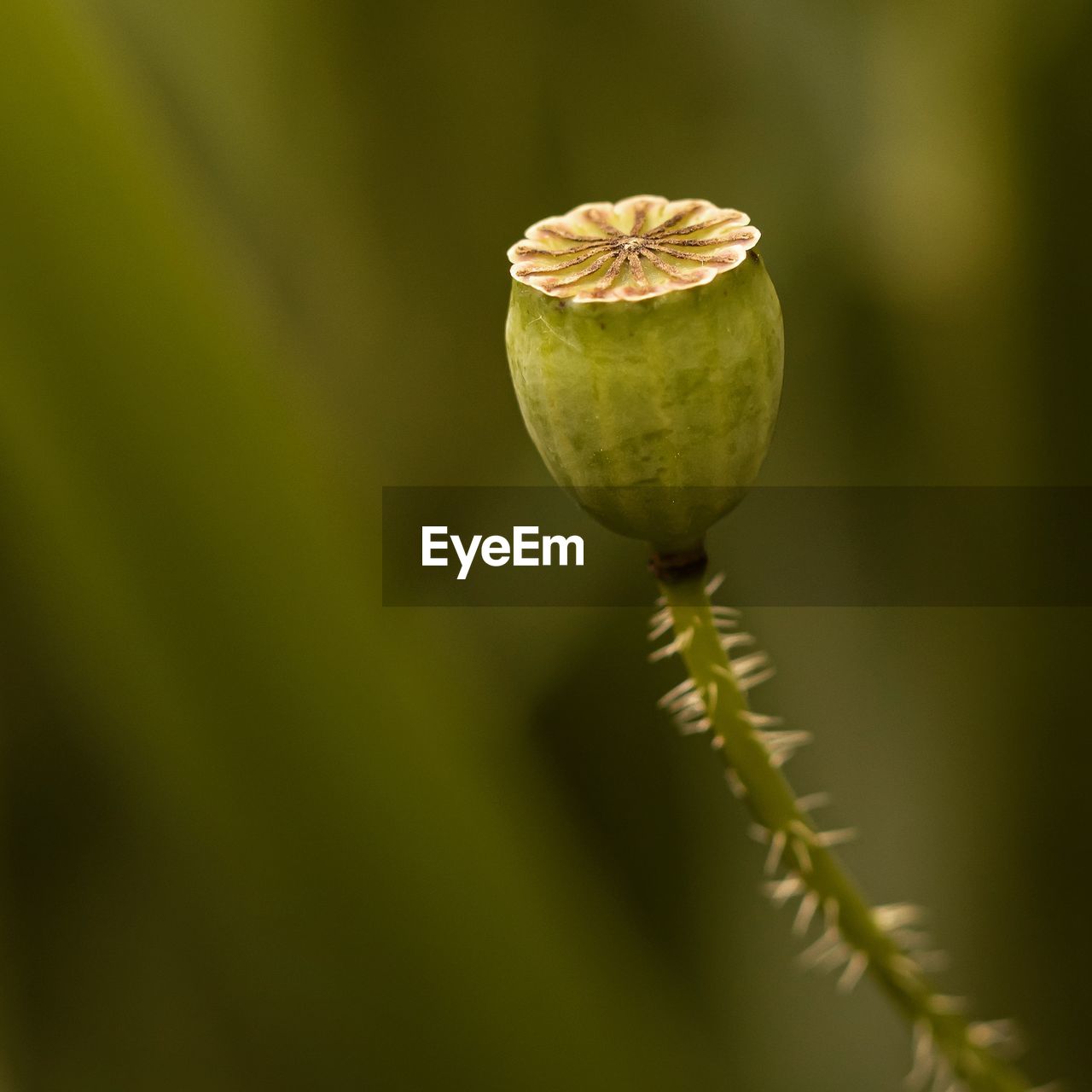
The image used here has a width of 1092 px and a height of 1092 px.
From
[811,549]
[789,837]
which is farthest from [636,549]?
[789,837]

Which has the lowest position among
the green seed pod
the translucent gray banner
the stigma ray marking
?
the translucent gray banner

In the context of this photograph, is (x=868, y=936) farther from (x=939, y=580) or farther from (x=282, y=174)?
(x=282, y=174)

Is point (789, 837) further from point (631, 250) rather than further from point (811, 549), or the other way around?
point (811, 549)

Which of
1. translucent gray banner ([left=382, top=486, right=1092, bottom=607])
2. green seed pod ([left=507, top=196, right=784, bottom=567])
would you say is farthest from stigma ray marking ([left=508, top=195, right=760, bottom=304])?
translucent gray banner ([left=382, top=486, right=1092, bottom=607])

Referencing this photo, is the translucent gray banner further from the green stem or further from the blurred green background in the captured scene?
the green stem

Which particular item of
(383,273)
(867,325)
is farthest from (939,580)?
(383,273)

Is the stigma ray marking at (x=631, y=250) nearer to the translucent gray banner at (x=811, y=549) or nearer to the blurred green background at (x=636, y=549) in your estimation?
the blurred green background at (x=636, y=549)
